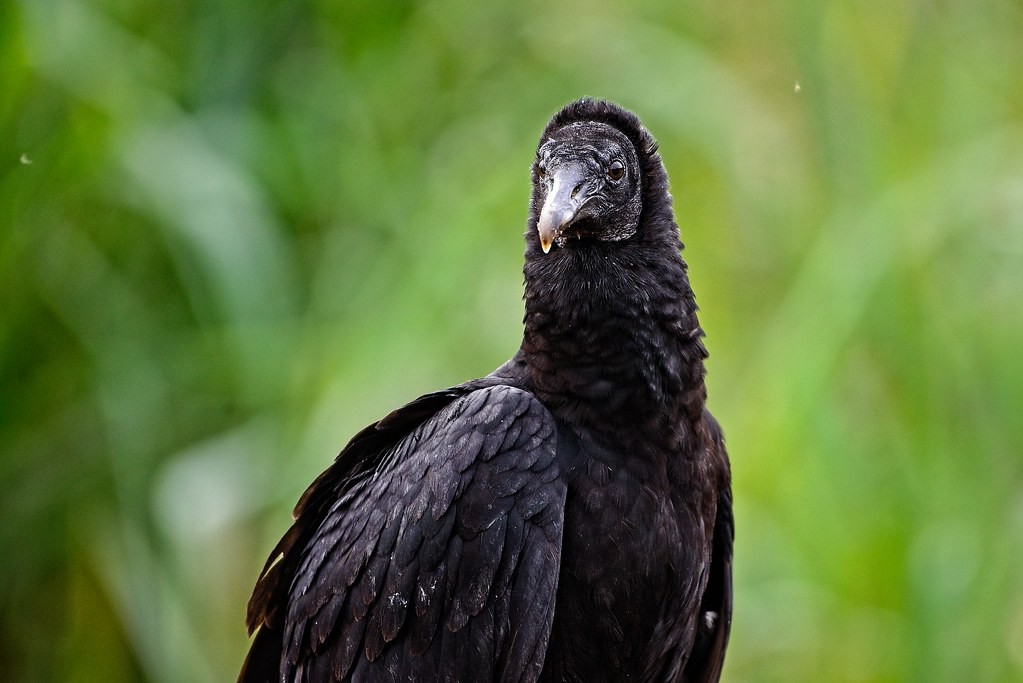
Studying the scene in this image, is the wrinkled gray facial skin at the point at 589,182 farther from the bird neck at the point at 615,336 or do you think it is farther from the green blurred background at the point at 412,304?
the green blurred background at the point at 412,304

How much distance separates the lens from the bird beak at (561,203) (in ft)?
7.89

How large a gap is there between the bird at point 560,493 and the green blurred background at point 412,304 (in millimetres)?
1631

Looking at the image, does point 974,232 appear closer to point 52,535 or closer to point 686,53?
point 686,53

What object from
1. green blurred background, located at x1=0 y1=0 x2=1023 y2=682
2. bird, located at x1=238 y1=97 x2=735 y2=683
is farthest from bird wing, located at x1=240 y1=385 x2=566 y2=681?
green blurred background, located at x1=0 y1=0 x2=1023 y2=682

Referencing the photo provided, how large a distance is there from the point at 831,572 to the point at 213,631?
214 centimetres

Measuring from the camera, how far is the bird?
95.5 inches

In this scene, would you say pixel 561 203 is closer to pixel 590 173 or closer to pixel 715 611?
pixel 590 173


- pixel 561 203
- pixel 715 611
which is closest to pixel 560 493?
pixel 561 203

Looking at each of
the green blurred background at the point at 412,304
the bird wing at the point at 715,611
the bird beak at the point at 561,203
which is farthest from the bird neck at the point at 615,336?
the green blurred background at the point at 412,304

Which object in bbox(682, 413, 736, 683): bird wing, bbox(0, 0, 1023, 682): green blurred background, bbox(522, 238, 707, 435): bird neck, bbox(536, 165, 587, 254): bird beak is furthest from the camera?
bbox(0, 0, 1023, 682): green blurred background

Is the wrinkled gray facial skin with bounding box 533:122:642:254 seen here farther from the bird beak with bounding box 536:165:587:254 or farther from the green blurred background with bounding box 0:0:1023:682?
the green blurred background with bounding box 0:0:1023:682

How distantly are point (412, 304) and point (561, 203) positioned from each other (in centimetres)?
210

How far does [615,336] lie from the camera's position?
2.53 m

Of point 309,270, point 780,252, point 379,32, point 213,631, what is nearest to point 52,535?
point 213,631
